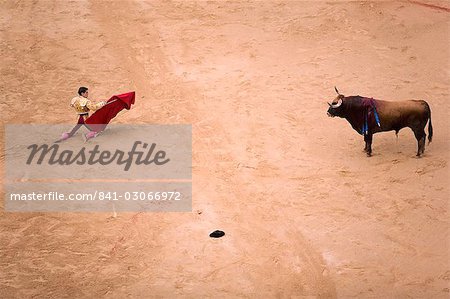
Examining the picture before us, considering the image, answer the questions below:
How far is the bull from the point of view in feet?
38.0

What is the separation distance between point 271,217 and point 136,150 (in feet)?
10.2

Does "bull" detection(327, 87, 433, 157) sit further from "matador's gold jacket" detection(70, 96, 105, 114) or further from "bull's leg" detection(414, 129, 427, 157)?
"matador's gold jacket" detection(70, 96, 105, 114)

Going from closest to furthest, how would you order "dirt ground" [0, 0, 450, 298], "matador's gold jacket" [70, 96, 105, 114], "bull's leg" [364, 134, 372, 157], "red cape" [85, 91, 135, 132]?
"dirt ground" [0, 0, 450, 298], "bull's leg" [364, 134, 372, 157], "matador's gold jacket" [70, 96, 105, 114], "red cape" [85, 91, 135, 132]

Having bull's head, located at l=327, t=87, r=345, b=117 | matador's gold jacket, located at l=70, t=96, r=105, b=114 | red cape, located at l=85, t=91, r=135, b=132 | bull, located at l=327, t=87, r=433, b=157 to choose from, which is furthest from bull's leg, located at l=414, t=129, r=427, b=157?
matador's gold jacket, located at l=70, t=96, r=105, b=114

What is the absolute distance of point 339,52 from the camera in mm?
15898

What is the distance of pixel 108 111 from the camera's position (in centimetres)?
1291

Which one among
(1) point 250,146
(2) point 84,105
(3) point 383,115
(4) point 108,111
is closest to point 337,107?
(3) point 383,115

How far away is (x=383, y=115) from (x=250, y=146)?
7.78ft

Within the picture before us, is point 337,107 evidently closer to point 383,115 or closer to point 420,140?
point 383,115

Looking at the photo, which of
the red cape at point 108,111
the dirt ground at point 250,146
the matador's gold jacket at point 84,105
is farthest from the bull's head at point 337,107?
the matador's gold jacket at point 84,105

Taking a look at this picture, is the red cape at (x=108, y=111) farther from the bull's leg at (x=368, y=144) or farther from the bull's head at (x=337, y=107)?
the bull's leg at (x=368, y=144)

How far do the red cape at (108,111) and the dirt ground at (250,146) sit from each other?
0.55 m

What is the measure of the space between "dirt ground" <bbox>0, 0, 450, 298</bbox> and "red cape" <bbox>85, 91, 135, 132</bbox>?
555mm

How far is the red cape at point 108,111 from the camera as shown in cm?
1283
